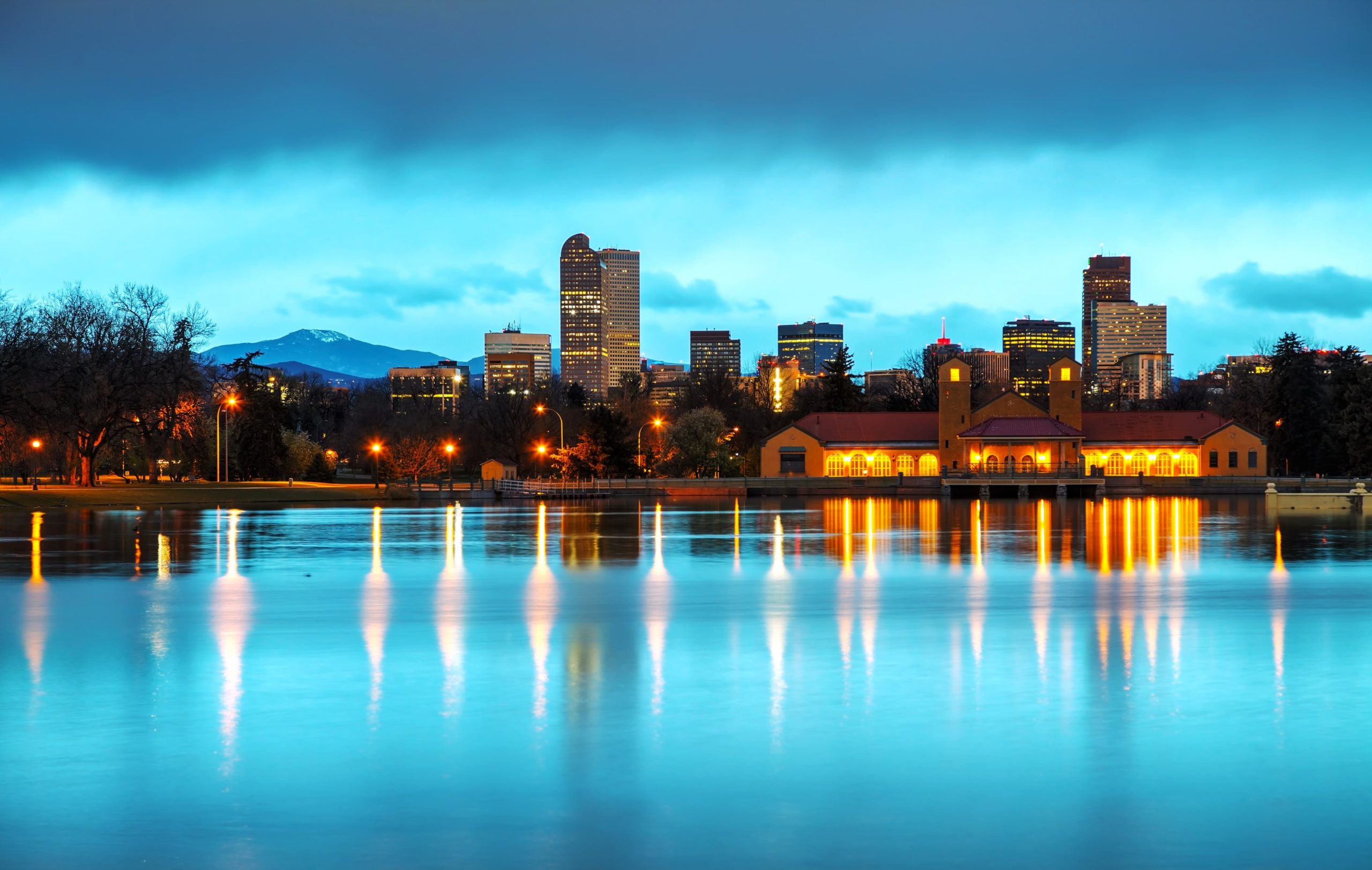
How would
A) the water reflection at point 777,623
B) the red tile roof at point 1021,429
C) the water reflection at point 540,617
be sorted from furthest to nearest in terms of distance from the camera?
the red tile roof at point 1021,429
the water reflection at point 540,617
the water reflection at point 777,623

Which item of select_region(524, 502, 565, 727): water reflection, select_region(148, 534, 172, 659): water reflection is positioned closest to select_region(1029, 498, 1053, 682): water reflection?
select_region(524, 502, 565, 727): water reflection

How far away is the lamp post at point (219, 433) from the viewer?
7962 cm

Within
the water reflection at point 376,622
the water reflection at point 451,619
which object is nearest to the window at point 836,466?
the water reflection at point 451,619

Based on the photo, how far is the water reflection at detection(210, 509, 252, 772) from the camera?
13.1m

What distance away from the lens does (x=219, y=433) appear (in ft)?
270

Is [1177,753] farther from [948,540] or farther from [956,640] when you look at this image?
[948,540]

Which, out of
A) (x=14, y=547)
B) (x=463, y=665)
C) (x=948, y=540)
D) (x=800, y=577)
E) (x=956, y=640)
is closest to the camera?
(x=463, y=665)

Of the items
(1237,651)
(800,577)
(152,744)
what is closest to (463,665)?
(152,744)

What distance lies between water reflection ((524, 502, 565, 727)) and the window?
6175cm

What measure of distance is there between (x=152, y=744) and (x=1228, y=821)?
9.57 m

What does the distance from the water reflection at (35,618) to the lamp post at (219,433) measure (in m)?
44.0

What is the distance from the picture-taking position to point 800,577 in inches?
1145

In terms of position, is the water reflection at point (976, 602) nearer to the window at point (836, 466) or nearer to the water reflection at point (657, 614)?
the water reflection at point (657, 614)

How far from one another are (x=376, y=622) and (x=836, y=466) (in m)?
77.6
